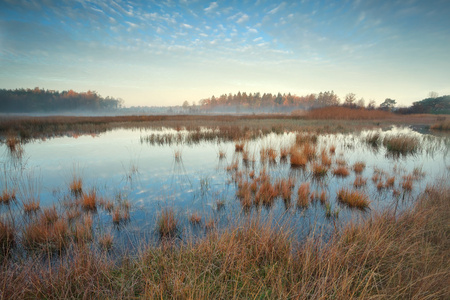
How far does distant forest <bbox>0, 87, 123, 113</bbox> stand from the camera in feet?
303

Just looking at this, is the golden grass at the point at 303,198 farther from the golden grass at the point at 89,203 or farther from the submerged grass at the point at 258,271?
the golden grass at the point at 89,203

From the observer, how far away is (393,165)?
25.4 ft

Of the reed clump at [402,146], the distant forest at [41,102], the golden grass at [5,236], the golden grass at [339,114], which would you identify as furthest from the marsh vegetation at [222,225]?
the distant forest at [41,102]

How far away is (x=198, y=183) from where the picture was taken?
6.14 m

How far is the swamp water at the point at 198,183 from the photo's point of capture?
3.88 meters

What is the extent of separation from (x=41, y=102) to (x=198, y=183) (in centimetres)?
13775

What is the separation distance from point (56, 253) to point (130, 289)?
1.72 meters

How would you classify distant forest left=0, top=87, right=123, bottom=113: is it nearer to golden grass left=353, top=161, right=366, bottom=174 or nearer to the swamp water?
the swamp water

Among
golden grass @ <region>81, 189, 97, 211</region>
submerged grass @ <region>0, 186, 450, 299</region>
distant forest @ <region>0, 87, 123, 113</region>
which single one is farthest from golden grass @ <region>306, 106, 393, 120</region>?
distant forest @ <region>0, 87, 123, 113</region>

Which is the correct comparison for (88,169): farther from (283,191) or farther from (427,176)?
(427,176)

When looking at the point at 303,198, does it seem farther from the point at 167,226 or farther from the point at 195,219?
the point at 167,226

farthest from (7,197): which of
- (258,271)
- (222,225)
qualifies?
(258,271)

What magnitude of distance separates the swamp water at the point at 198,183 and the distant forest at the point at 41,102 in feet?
402

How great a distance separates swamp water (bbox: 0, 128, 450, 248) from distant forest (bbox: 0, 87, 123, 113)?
12263 centimetres
